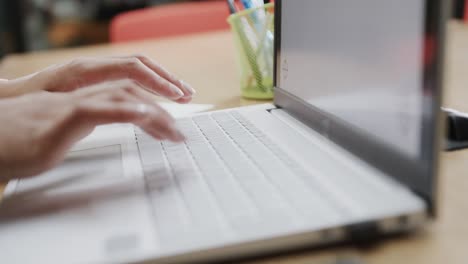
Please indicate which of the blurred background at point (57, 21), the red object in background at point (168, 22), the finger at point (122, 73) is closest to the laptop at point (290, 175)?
the finger at point (122, 73)

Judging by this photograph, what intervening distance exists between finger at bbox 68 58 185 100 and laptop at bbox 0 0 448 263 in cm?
10

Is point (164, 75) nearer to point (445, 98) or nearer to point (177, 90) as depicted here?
point (177, 90)

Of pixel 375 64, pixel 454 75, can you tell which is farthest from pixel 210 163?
pixel 454 75

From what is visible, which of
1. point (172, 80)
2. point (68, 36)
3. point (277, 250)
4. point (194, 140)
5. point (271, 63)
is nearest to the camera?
point (277, 250)

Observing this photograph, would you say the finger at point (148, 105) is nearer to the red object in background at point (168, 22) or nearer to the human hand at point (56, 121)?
the human hand at point (56, 121)

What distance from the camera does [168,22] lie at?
1800mm

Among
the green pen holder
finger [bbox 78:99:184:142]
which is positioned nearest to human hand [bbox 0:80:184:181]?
finger [bbox 78:99:184:142]

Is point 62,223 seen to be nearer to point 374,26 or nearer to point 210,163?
point 210,163

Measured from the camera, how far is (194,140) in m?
0.64

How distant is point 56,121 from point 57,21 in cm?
312

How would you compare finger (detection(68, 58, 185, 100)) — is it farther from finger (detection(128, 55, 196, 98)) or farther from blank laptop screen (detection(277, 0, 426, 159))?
blank laptop screen (detection(277, 0, 426, 159))

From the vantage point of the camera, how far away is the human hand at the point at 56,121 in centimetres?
49

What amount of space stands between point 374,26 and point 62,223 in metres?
0.35

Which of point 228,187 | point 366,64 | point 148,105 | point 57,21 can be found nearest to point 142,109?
point 148,105
